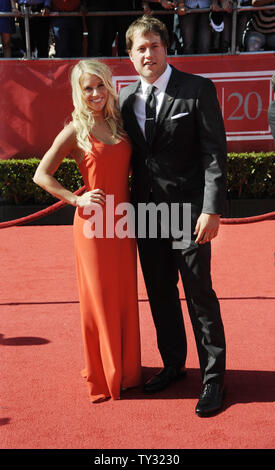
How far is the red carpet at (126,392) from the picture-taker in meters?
2.65

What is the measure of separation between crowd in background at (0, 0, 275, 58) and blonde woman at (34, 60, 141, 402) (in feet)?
18.3

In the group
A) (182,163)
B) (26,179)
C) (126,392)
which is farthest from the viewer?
(26,179)

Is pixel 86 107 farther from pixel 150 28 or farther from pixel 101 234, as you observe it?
pixel 101 234

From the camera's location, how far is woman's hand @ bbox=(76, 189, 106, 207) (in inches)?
114

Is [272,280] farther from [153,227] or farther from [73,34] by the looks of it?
[73,34]

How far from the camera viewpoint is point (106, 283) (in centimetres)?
301

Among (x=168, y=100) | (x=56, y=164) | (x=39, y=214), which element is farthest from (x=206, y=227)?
(x=39, y=214)

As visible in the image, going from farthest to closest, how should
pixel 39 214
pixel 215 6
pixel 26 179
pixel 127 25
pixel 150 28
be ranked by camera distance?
pixel 127 25, pixel 26 179, pixel 215 6, pixel 39 214, pixel 150 28

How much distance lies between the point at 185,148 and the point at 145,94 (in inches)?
14.6

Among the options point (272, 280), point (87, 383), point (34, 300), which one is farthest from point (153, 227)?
point (272, 280)

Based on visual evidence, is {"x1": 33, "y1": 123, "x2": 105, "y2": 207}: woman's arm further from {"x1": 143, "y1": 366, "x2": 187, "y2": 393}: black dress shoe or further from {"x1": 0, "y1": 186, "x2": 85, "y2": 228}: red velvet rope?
{"x1": 0, "y1": 186, "x2": 85, "y2": 228}: red velvet rope

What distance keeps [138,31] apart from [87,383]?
195 centimetres
